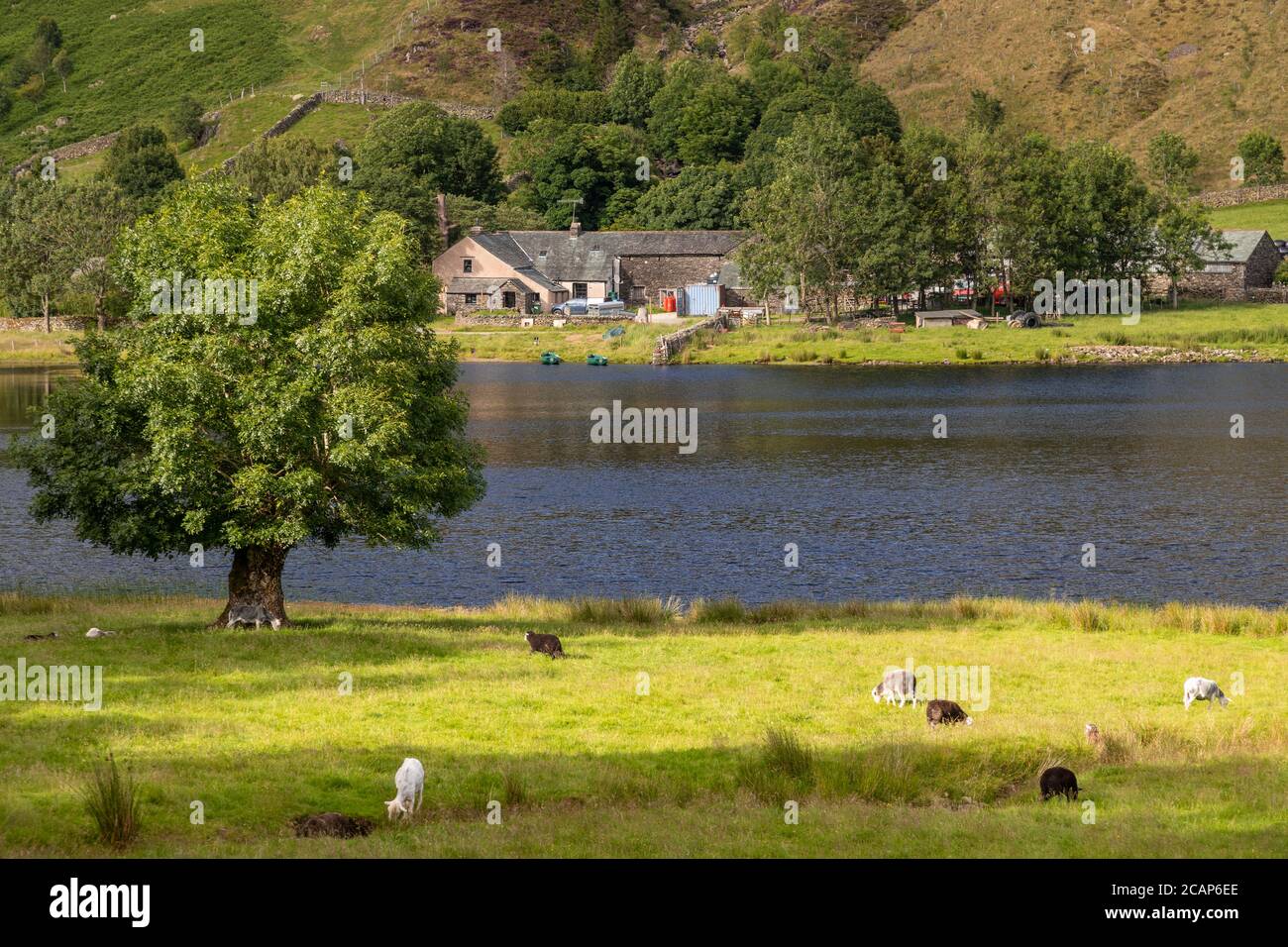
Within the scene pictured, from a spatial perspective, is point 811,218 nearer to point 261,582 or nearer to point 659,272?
point 659,272

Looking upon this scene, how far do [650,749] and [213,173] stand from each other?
76.7 ft

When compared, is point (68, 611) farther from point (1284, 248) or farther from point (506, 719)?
point (1284, 248)

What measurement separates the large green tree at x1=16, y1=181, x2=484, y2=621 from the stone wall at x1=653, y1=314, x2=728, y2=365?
92.2 metres

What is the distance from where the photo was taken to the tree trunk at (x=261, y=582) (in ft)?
116

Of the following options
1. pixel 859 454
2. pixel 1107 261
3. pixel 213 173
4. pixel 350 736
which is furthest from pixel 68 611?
pixel 1107 261

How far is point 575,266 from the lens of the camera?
6240 inches

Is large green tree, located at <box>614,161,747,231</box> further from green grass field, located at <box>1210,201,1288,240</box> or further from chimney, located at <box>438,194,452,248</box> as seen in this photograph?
green grass field, located at <box>1210,201,1288,240</box>

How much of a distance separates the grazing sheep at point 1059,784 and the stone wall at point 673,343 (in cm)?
10975

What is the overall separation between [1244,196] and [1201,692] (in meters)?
167

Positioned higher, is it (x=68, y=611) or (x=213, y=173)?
(x=213, y=173)

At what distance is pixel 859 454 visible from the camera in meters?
76.2

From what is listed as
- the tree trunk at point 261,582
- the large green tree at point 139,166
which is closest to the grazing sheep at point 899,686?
the tree trunk at point 261,582

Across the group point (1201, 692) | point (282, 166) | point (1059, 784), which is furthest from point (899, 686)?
point (282, 166)
